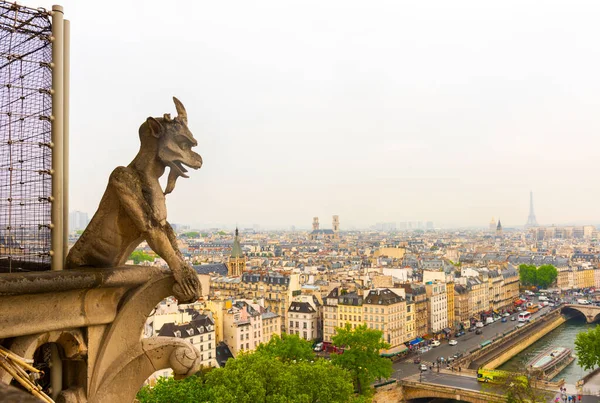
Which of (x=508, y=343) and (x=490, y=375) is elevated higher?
(x=490, y=375)

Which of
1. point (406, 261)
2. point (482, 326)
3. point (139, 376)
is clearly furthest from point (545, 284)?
point (139, 376)

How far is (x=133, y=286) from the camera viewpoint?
4.64 metres

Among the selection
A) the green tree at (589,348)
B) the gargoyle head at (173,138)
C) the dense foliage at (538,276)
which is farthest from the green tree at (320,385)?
the dense foliage at (538,276)

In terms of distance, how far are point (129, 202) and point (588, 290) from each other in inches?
4475

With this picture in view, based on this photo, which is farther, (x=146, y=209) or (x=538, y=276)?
(x=538, y=276)

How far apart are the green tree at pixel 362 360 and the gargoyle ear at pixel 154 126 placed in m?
34.3

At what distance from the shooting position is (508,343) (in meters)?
56.9

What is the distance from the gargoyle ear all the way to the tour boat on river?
4413 centimetres

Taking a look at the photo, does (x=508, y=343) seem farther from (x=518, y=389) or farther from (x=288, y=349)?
(x=288, y=349)

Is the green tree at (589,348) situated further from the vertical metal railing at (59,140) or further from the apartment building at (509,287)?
the vertical metal railing at (59,140)

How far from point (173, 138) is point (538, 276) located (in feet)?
335

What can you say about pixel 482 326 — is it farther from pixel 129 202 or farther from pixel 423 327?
pixel 129 202

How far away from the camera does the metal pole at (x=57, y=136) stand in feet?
15.8

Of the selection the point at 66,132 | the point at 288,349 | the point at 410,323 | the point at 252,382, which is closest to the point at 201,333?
the point at 288,349
